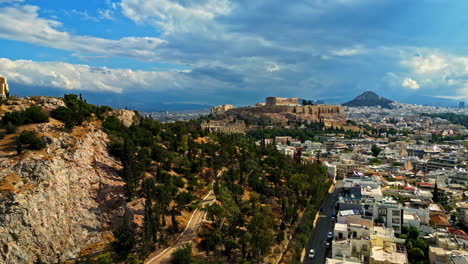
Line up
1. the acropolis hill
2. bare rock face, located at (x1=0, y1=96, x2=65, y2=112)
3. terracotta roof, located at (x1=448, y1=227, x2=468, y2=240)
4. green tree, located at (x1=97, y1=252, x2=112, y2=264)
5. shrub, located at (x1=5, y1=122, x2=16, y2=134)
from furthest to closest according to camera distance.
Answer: the acropolis hill < bare rock face, located at (x1=0, y1=96, x2=65, y2=112) < shrub, located at (x1=5, y1=122, x2=16, y2=134) < terracotta roof, located at (x1=448, y1=227, x2=468, y2=240) < green tree, located at (x1=97, y1=252, x2=112, y2=264)

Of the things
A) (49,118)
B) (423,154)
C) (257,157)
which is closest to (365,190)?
(257,157)

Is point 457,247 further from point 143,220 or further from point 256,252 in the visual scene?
point 143,220

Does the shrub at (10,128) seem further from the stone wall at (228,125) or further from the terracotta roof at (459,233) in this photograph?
the stone wall at (228,125)

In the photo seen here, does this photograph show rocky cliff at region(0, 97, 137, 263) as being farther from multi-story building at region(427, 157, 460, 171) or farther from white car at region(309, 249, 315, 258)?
multi-story building at region(427, 157, 460, 171)

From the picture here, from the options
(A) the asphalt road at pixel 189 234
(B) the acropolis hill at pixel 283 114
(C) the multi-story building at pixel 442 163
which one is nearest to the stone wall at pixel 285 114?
(B) the acropolis hill at pixel 283 114

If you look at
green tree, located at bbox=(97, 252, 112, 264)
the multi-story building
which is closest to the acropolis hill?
the multi-story building
